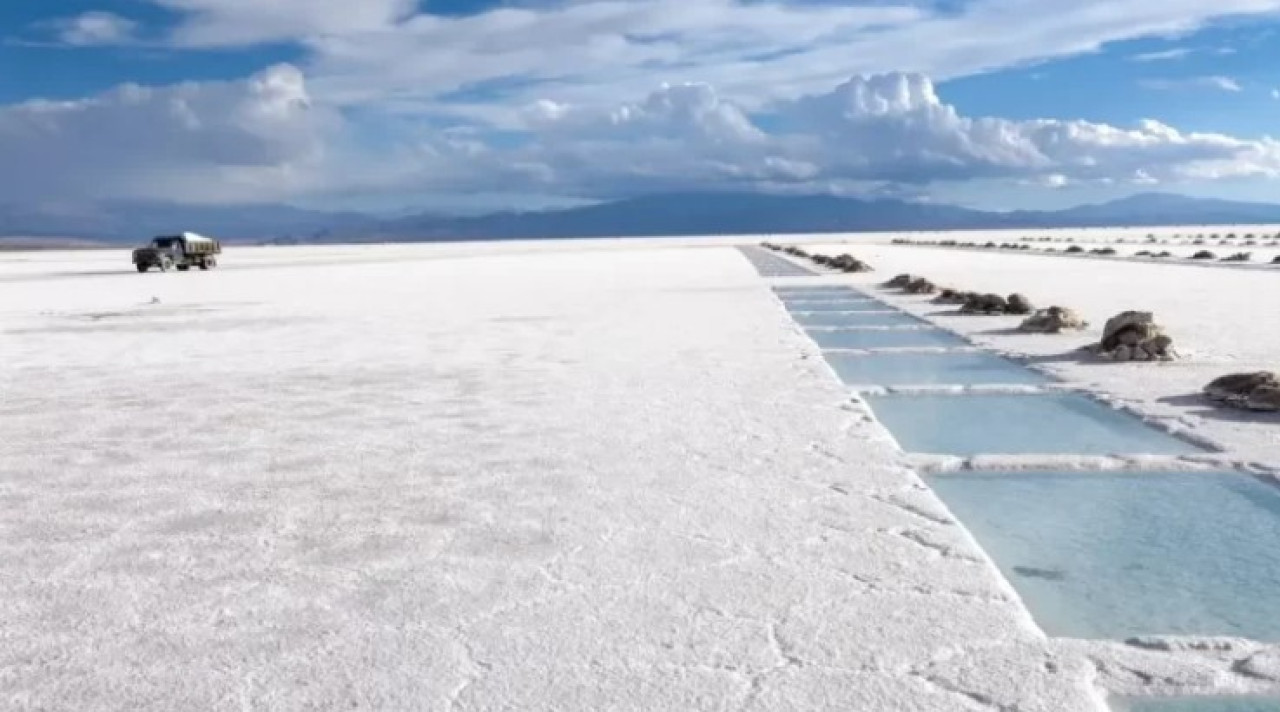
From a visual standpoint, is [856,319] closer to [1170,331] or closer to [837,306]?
[837,306]

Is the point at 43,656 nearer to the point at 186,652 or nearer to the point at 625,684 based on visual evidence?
the point at 186,652

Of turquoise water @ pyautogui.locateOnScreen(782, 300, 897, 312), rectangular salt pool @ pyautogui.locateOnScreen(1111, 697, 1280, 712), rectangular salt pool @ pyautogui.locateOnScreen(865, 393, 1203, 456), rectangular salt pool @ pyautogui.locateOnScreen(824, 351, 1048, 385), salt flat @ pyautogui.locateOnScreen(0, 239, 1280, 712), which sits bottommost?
turquoise water @ pyautogui.locateOnScreen(782, 300, 897, 312)

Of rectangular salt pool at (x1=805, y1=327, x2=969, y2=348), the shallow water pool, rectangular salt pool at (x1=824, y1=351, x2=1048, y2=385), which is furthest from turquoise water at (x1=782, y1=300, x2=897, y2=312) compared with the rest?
rectangular salt pool at (x1=824, y1=351, x2=1048, y2=385)

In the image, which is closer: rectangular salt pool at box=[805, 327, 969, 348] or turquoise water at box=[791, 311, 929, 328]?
rectangular salt pool at box=[805, 327, 969, 348]

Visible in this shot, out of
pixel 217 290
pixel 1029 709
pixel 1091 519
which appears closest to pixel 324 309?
pixel 217 290

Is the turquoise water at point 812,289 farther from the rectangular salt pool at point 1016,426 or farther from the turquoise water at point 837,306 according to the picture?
the rectangular salt pool at point 1016,426

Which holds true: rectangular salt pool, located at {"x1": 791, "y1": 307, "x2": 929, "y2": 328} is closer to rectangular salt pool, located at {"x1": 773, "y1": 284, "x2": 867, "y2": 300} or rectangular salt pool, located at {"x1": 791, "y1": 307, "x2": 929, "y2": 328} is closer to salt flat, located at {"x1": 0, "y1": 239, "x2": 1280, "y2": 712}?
rectangular salt pool, located at {"x1": 773, "y1": 284, "x2": 867, "y2": 300}

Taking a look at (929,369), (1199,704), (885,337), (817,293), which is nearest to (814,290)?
(817,293)
